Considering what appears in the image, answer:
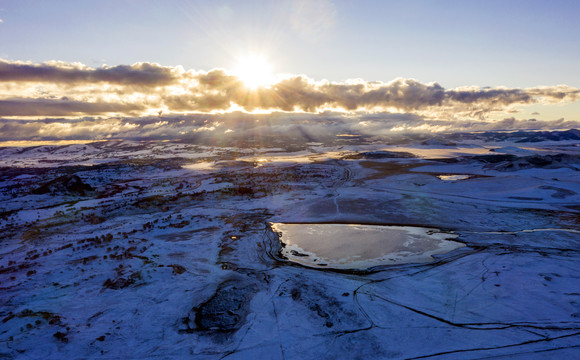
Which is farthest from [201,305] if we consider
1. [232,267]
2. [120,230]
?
[120,230]

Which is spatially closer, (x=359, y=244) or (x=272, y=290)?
(x=272, y=290)

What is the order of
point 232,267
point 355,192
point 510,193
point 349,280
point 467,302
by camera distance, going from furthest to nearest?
1. point 355,192
2. point 510,193
3. point 232,267
4. point 349,280
5. point 467,302

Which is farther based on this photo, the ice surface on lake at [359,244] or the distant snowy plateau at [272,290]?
the ice surface on lake at [359,244]

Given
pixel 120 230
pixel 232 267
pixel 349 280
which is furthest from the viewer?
pixel 120 230

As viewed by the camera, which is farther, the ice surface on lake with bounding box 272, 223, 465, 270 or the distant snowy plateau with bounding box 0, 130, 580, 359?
the ice surface on lake with bounding box 272, 223, 465, 270

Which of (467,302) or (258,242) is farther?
(258,242)

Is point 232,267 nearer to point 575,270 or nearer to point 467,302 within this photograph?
point 467,302

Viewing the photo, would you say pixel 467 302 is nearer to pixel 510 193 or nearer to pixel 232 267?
pixel 232 267
